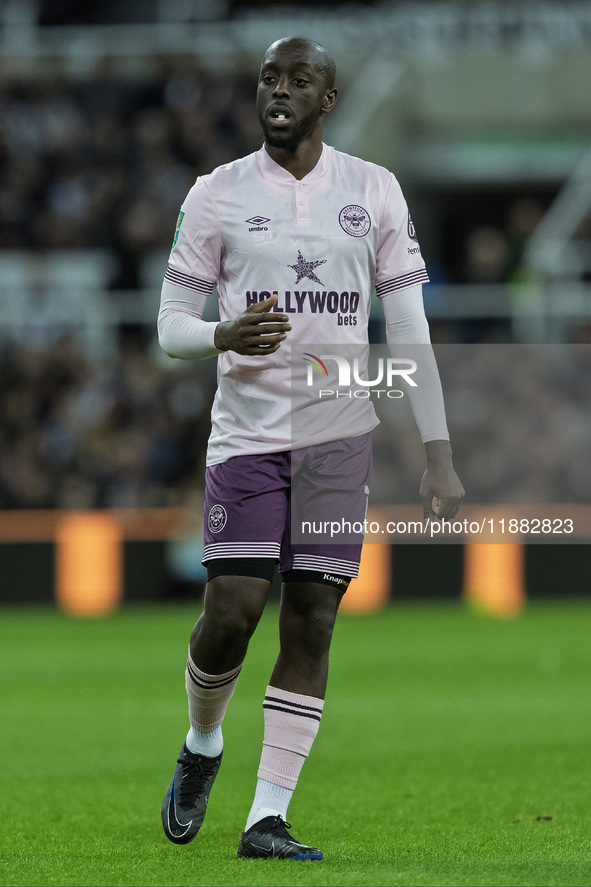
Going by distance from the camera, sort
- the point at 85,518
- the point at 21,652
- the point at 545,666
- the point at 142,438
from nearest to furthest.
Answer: the point at 545,666
the point at 21,652
the point at 85,518
the point at 142,438

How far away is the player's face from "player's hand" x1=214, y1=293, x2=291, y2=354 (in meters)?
0.62

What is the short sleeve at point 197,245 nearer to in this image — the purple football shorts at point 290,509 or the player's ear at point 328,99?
the player's ear at point 328,99

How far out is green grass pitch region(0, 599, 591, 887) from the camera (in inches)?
177

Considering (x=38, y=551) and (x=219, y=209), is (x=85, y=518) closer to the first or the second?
(x=38, y=551)

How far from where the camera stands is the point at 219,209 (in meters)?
4.74

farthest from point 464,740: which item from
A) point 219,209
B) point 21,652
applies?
point 21,652

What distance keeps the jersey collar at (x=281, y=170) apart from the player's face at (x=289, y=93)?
0.10 m

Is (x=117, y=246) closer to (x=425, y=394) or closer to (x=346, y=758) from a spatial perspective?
(x=346, y=758)

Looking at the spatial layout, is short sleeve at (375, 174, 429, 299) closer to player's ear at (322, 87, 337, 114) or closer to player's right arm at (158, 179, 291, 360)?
player's ear at (322, 87, 337, 114)

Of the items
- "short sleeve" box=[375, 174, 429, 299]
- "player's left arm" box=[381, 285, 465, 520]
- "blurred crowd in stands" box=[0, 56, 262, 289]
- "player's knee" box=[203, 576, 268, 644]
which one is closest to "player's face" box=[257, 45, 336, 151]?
"short sleeve" box=[375, 174, 429, 299]

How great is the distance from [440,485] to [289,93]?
1.26m

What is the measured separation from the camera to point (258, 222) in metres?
4.71

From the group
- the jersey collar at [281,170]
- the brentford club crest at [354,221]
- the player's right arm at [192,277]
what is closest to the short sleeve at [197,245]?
the player's right arm at [192,277]

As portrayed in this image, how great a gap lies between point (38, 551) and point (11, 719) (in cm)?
709
